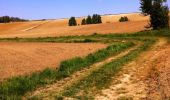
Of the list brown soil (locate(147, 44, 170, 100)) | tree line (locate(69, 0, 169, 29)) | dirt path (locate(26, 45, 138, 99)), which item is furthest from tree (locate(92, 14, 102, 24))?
dirt path (locate(26, 45, 138, 99))

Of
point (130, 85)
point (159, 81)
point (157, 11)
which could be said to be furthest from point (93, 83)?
point (157, 11)

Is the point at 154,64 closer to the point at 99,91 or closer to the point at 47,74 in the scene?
the point at 47,74

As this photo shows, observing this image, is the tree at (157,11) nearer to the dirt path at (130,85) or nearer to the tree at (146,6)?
the tree at (146,6)

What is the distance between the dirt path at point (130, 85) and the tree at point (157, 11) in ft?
128

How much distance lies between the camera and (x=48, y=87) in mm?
15461

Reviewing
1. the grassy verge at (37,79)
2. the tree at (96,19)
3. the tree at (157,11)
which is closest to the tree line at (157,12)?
A: the tree at (157,11)

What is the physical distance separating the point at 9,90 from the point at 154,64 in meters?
9.07

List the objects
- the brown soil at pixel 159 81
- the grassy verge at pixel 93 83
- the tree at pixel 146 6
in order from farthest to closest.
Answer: the tree at pixel 146 6, the grassy verge at pixel 93 83, the brown soil at pixel 159 81

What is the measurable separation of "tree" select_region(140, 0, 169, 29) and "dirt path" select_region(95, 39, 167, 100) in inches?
1536

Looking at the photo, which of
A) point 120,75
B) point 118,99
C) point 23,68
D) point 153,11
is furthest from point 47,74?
point 153,11

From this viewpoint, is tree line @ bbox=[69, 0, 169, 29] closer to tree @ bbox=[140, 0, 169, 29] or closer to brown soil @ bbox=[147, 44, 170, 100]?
tree @ bbox=[140, 0, 169, 29]

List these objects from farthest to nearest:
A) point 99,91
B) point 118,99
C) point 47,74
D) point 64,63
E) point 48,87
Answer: point 64,63 → point 47,74 → point 48,87 → point 99,91 → point 118,99

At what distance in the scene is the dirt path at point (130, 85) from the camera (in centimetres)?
1330

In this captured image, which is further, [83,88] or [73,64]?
[73,64]
